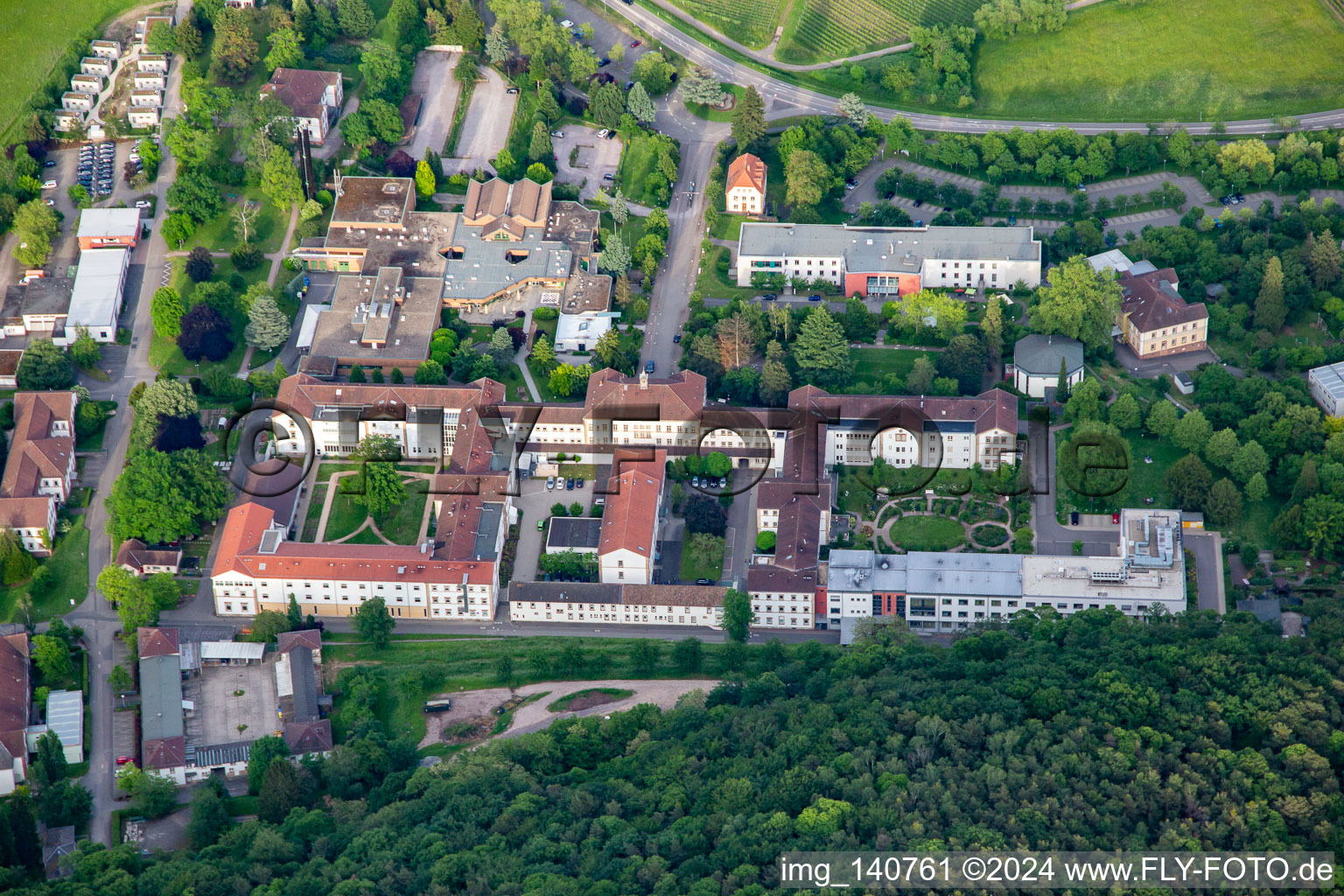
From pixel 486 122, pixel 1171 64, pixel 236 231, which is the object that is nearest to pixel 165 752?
pixel 236 231

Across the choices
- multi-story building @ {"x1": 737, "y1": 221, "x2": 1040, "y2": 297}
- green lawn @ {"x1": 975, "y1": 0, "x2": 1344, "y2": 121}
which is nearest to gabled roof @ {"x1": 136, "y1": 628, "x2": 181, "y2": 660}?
multi-story building @ {"x1": 737, "y1": 221, "x2": 1040, "y2": 297}

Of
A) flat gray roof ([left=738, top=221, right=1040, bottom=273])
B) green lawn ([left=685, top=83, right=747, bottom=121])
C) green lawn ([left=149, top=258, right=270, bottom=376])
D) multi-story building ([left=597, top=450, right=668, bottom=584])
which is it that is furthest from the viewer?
green lawn ([left=685, top=83, right=747, bottom=121])

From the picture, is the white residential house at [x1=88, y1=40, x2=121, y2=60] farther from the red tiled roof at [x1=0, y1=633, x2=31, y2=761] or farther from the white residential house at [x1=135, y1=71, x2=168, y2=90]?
the red tiled roof at [x1=0, y1=633, x2=31, y2=761]

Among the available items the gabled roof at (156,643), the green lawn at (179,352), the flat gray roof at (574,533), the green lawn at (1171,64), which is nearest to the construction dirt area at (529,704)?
the flat gray roof at (574,533)

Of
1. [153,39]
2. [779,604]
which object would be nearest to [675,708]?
[779,604]

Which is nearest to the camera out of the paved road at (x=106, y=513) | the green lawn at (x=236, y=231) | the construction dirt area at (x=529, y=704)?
the paved road at (x=106, y=513)

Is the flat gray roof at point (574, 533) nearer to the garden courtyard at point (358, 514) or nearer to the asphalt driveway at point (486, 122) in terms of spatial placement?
the garden courtyard at point (358, 514)
